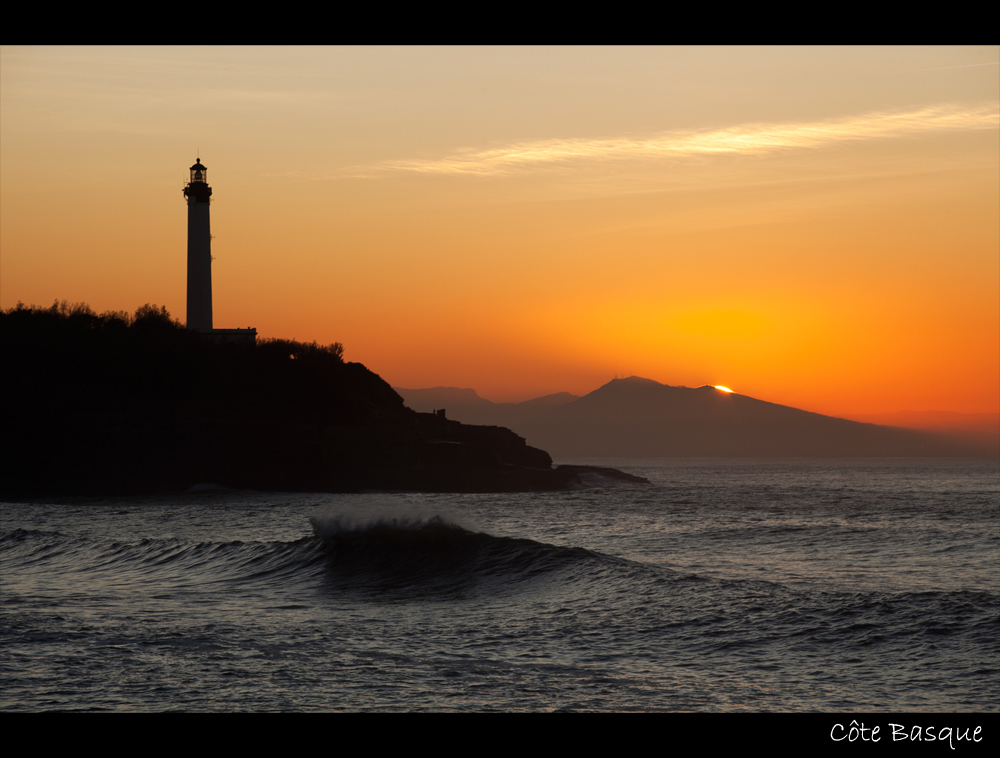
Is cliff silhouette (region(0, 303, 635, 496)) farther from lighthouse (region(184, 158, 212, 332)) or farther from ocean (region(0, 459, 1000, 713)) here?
ocean (region(0, 459, 1000, 713))

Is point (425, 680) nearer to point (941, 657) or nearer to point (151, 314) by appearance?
point (941, 657)

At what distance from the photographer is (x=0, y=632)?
1138cm

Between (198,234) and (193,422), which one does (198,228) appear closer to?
(198,234)

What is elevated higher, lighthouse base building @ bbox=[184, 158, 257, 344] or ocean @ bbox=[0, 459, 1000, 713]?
lighthouse base building @ bbox=[184, 158, 257, 344]

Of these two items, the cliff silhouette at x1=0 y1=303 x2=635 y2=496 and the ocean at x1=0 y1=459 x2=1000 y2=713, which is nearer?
the ocean at x1=0 y1=459 x2=1000 y2=713

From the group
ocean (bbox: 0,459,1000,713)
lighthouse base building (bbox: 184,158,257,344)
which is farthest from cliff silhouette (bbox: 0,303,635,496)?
ocean (bbox: 0,459,1000,713)

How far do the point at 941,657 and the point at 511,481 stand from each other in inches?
2720

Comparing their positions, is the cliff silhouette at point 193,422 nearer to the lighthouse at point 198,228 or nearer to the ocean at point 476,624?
the lighthouse at point 198,228

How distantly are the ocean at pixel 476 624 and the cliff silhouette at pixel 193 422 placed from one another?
132 ft

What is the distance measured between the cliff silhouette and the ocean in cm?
4027

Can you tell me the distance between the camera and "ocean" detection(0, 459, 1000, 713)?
8.80 metres

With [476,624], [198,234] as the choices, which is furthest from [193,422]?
[476,624]

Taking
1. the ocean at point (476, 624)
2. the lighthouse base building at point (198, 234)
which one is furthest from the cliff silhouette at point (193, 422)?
the ocean at point (476, 624)
